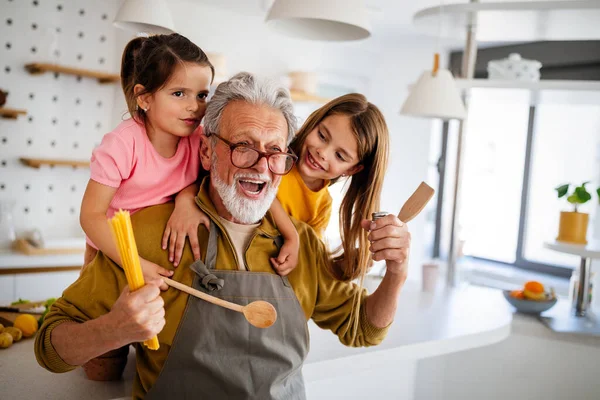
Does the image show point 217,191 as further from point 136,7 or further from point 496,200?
point 496,200

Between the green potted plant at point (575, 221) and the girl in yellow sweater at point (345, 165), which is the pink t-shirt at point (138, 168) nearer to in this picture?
the girl in yellow sweater at point (345, 165)

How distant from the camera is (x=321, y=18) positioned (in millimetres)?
1509

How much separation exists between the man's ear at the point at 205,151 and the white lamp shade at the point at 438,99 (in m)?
1.41

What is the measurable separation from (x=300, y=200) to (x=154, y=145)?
1.60ft

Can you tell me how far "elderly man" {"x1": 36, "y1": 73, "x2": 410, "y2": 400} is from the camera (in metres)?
1.32

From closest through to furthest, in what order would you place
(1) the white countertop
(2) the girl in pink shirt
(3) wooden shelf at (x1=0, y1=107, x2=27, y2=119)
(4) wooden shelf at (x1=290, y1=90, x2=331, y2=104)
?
(2) the girl in pink shirt, (1) the white countertop, (3) wooden shelf at (x1=0, y1=107, x2=27, y2=119), (4) wooden shelf at (x1=290, y1=90, x2=331, y2=104)

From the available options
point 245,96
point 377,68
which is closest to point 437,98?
point 245,96

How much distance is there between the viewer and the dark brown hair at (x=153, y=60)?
1.45 metres

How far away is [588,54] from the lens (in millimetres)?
4434

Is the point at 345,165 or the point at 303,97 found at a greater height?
the point at 303,97

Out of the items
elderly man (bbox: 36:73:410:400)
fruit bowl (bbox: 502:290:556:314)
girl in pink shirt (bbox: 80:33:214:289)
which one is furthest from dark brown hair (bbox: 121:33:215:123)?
fruit bowl (bbox: 502:290:556:314)

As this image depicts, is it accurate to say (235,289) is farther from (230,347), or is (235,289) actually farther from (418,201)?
(418,201)

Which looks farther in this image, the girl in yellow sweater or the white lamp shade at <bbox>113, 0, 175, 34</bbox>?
the white lamp shade at <bbox>113, 0, 175, 34</bbox>

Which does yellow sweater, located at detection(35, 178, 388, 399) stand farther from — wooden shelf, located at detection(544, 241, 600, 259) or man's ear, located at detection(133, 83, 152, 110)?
wooden shelf, located at detection(544, 241, 600, 259)
